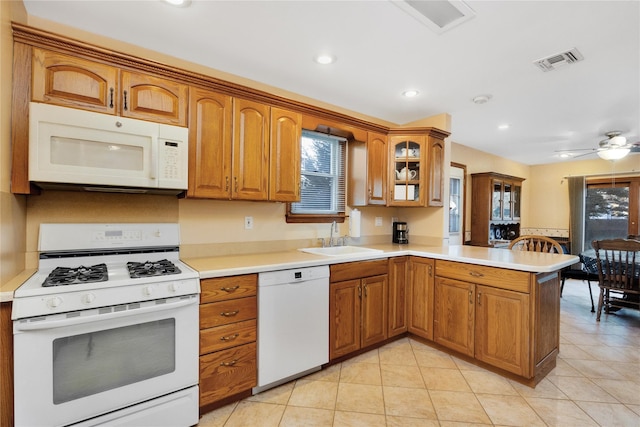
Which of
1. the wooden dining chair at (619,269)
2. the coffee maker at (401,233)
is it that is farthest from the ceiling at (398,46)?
the wooden dining chair at (619,269)

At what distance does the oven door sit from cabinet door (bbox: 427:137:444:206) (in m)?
2.53

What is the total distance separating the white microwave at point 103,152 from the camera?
160 cm

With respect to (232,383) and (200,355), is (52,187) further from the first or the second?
(232,383)

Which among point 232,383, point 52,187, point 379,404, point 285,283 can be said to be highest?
point 52,187

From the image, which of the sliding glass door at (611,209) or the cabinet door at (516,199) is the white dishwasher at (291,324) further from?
the sliding glass door at (611,209)

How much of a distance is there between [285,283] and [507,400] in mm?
1659

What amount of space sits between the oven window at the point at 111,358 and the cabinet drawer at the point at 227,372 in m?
0.23

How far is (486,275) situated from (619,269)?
2236 mm

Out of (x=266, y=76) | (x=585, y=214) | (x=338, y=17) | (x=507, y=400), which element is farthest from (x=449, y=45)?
(x=585, y=214)

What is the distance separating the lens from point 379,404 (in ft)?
6.64

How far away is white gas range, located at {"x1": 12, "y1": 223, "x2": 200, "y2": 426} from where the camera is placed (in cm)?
138

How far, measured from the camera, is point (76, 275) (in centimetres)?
164

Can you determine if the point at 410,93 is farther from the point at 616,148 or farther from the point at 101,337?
the point at 616,148

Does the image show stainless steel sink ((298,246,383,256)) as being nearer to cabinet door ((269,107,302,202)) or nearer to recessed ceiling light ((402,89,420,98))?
cabinet door ((269,107,302,202))
